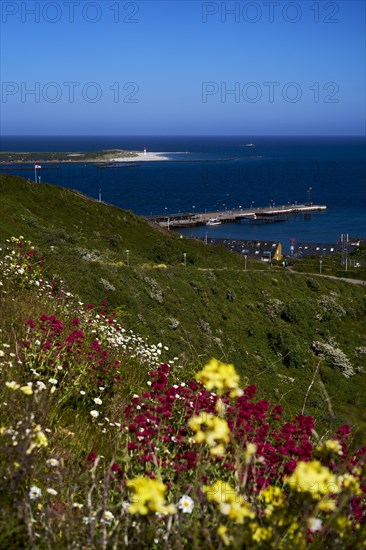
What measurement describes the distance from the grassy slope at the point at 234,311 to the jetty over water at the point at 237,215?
297ft

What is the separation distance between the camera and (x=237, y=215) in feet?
463

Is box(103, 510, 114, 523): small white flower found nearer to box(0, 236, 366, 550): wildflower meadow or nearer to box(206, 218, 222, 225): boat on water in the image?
box(0, 236, 366, 550): wildflower meadow

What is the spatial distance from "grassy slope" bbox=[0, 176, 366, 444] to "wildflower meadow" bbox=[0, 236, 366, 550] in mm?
7061

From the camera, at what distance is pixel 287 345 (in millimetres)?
22344

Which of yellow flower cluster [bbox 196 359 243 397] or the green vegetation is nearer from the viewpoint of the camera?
the green vegetation

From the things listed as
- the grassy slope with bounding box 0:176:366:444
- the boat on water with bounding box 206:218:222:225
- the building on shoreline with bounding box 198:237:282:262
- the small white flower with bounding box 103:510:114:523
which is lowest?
the building on shoreline with bounding box 198:237:282:262

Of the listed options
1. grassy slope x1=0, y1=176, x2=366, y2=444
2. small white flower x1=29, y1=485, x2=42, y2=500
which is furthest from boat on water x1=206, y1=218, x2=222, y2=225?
small white flower x1=29, y1=485, x2=42, y2=500

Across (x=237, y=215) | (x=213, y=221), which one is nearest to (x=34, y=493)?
(x=213, y=221)

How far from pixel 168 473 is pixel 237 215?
139m

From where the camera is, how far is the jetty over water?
417ft

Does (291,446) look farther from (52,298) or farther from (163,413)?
(52,298)

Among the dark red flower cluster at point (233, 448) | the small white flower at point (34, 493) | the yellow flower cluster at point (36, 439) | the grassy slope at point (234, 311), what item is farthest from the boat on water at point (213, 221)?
the small white flower at point (34, 493)

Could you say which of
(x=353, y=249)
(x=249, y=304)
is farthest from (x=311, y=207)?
(x=249, y=304)

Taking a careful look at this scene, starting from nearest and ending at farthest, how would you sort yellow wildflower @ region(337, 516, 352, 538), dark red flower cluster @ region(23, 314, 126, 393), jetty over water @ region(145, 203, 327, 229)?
yellow wildflower @ region(337, 516, 352, 538) < dark red flower cluster @ region(23, 314, 126, 393) < jetty over water @ region(145, 203, 327, 229)
